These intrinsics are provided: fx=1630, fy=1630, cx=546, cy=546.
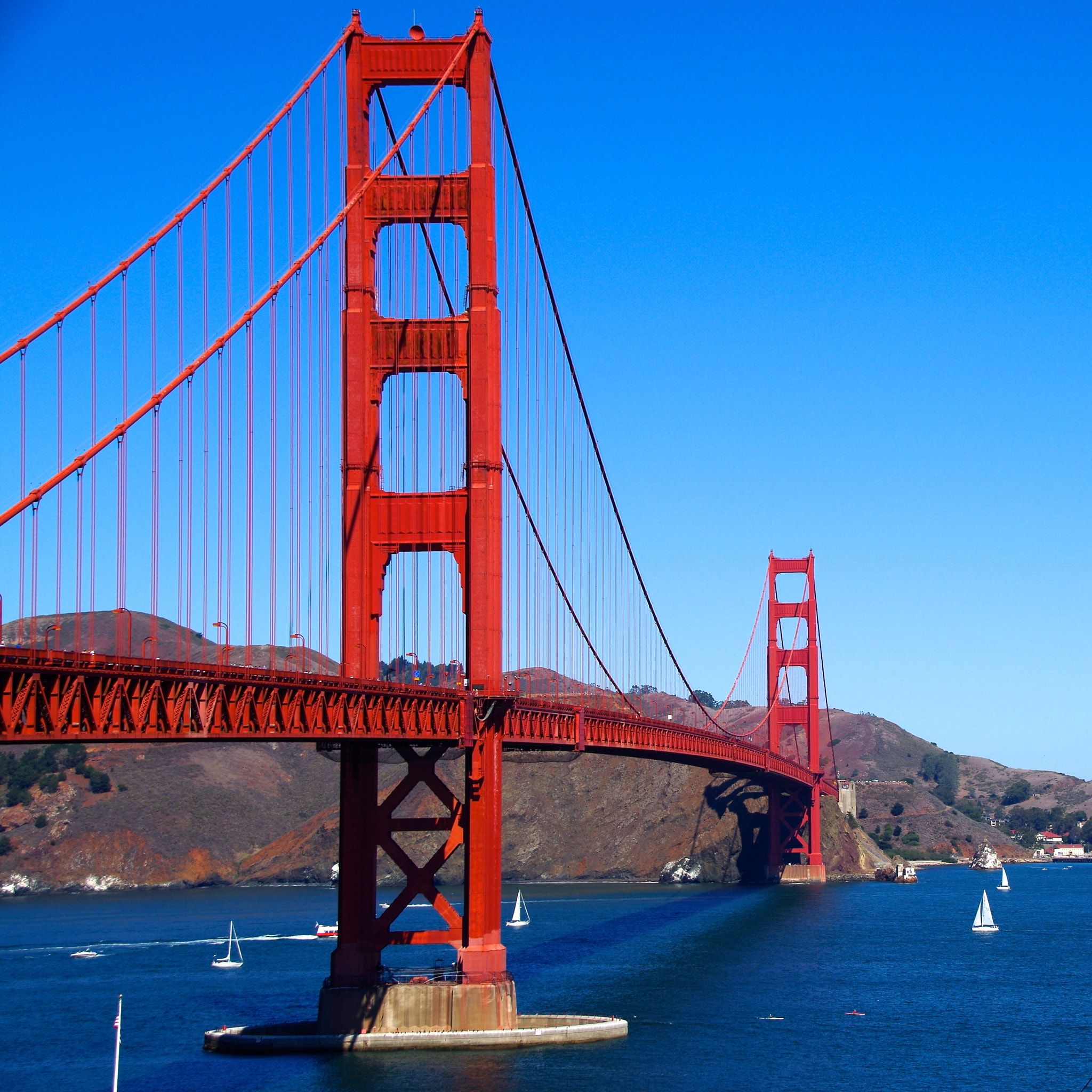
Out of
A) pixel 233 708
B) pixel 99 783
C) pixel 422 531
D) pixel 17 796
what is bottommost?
pixel 17 796

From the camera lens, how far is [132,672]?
88.0 ft

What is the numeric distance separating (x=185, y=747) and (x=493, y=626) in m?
120

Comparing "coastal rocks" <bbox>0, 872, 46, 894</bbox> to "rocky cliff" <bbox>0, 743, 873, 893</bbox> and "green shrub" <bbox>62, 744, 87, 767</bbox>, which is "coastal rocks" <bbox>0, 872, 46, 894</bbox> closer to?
"rocky cliff" <bbox>0, 743, 873, 893</bbox>

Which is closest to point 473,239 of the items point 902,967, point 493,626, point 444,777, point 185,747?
point 493,626

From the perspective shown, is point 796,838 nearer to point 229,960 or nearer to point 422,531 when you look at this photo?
point 229,960

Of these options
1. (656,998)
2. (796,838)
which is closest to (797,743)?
(796,838)

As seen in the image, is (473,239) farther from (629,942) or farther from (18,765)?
(18,765)

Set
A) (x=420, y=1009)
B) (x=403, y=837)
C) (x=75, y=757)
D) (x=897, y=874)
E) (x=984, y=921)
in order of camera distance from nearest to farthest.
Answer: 1. (x=420, y=1009)
2. (x=984, y=921)
3. (x=897, y=874)
4. (x=403, y=837)
5. (x=75, y=757)

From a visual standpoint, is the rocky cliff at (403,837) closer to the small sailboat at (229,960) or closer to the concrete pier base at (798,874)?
the concrete pier base at (798,874)

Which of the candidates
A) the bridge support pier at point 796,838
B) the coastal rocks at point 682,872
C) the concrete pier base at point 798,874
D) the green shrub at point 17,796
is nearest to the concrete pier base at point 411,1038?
the bridge support pier at point 796,838

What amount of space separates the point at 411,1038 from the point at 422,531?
1252 cm

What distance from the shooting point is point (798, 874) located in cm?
11712

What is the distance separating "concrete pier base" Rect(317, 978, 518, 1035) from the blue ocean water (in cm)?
89

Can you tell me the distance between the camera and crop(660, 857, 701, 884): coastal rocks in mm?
122375
